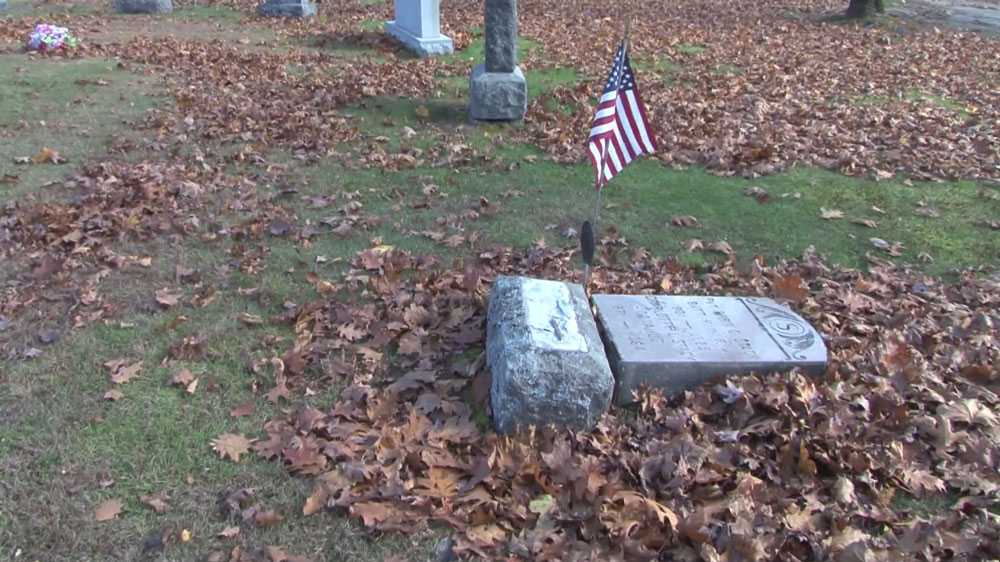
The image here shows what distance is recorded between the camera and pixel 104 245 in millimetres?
5863

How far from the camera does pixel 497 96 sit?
8828 millimetres

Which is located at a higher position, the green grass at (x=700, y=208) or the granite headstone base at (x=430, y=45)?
the granite headstone base at (x=430, y=45)

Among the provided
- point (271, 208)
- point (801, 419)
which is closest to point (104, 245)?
point (271, 208)

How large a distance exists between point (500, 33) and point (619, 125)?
440cm

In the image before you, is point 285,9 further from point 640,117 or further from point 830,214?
point 640,117

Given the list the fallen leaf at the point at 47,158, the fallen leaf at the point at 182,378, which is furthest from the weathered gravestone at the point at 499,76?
the fallen leaf at the point at 182,378

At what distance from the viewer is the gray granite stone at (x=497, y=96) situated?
28.9 ft

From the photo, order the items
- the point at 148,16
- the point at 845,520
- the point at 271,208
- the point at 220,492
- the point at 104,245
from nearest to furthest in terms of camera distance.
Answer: the point at 845,520 < the point at 220,492 < the point at 104,245 < the point at 271,208 < the point at 148,16

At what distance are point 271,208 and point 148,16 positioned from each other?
11689 mm

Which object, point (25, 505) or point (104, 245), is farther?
point (104, 245)

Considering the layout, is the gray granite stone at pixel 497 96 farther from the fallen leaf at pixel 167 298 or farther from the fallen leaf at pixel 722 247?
the fallen leaf at pixel 167 298

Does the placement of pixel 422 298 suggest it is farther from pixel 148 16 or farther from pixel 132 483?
pixel 148 16

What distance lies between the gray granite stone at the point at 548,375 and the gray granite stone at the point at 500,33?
5507 mm

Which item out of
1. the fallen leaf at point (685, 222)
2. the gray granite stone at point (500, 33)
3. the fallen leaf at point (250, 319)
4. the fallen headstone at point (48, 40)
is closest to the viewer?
the fallen leaf at point (250, 319)
